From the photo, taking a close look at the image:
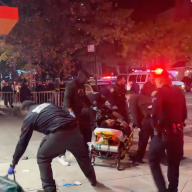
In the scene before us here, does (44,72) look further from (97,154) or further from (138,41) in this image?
(97,154)

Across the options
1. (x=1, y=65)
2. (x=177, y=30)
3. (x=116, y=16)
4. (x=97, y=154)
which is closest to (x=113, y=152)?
(x=97, y=154)

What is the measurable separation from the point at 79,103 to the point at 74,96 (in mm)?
183

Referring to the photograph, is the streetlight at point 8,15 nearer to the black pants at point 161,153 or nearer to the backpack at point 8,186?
the black pants at point 161,153

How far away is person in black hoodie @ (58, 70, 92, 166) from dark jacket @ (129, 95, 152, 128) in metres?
0.89

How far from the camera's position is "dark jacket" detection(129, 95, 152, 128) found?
6133mm

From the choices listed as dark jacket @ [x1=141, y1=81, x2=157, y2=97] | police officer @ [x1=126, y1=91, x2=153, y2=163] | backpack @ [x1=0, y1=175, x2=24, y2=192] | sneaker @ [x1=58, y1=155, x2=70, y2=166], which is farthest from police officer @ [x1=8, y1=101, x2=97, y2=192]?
→ dark jacket @ [x1=141, y1=81, x2=157, y2=97]

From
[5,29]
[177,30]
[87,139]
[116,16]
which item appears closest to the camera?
[87,139]

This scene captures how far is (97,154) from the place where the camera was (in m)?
6.00

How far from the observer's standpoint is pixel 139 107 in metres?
6.25

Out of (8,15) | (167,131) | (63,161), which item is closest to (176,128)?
(167,131)

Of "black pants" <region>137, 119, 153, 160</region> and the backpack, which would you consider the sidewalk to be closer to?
"black pants" <region>137, 119, 153, 160</region>

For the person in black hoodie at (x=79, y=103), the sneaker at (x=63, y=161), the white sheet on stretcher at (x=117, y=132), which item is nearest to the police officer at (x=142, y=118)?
the white sheet on stretcher at (x=117, y=132)

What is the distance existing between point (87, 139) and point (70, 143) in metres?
2.03

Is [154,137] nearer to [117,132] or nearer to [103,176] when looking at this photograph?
[103,176]
